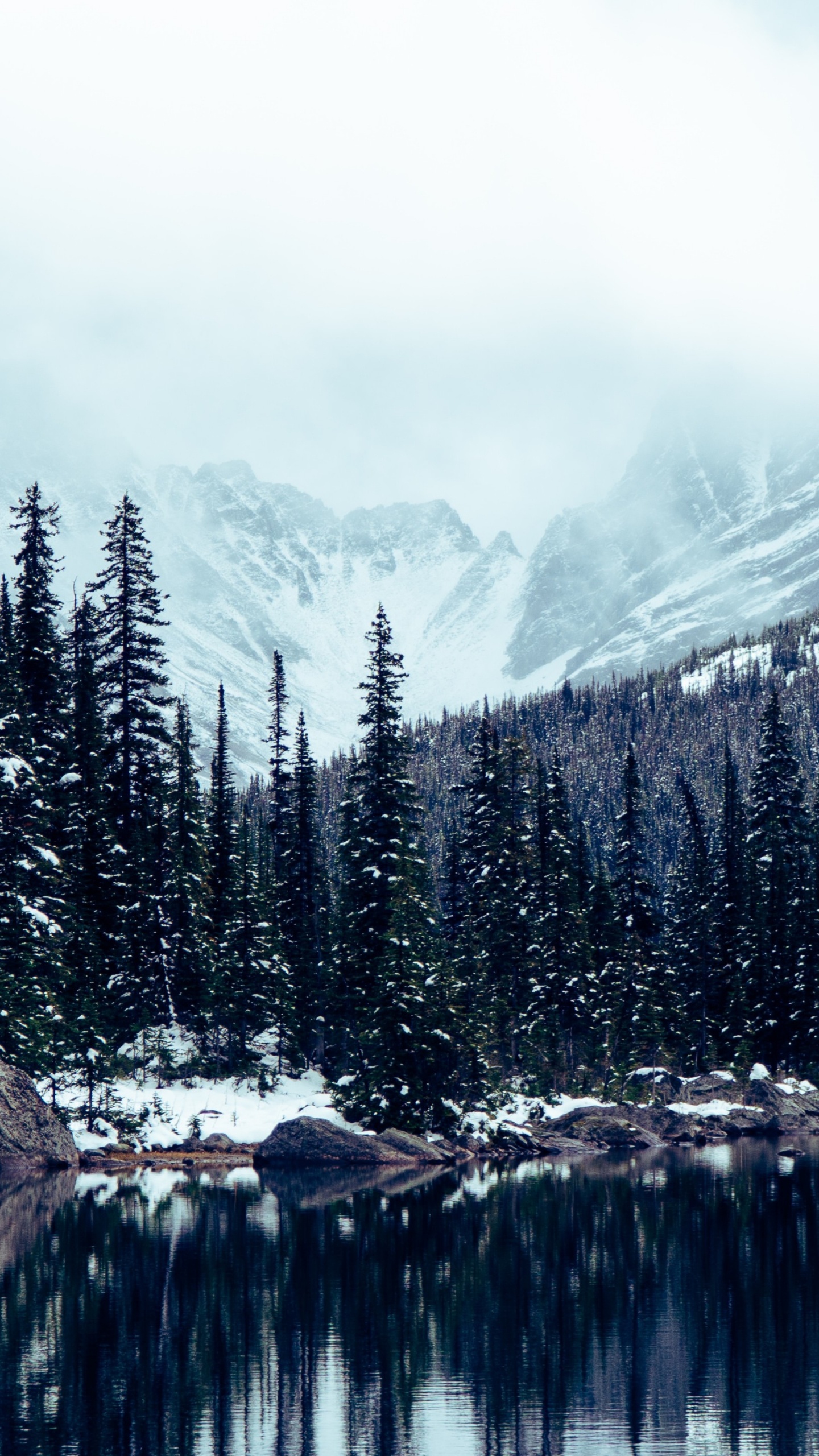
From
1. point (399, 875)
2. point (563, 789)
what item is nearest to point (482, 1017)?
point (399, 875)

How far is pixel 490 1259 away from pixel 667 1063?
51020 millimetres

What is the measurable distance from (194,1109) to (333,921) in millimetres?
19693

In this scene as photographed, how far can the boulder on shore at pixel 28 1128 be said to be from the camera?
1918 inches

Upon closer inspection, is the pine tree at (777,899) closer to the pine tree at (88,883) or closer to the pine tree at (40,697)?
the pine tree at (88,883)

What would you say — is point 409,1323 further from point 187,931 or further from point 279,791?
point 279,791

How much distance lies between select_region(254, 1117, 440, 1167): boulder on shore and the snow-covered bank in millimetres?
889

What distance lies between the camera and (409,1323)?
27.7 m

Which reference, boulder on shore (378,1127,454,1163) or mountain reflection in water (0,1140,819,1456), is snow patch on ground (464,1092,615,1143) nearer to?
boulder on shore (378,1127,454,1163)

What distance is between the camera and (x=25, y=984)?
167 ft

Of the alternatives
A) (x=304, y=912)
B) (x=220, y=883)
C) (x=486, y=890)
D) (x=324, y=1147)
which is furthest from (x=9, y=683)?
(x=486, y=890)

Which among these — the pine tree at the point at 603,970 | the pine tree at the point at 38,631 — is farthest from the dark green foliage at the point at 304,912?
the pine tree at the point at 38,631

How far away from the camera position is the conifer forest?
5853 centimetres

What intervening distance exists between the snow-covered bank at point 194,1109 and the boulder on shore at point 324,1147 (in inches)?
35.0

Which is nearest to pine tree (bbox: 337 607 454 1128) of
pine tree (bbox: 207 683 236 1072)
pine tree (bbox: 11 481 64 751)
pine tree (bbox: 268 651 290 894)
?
pine tree (bbox: 207 683 236 1072)
